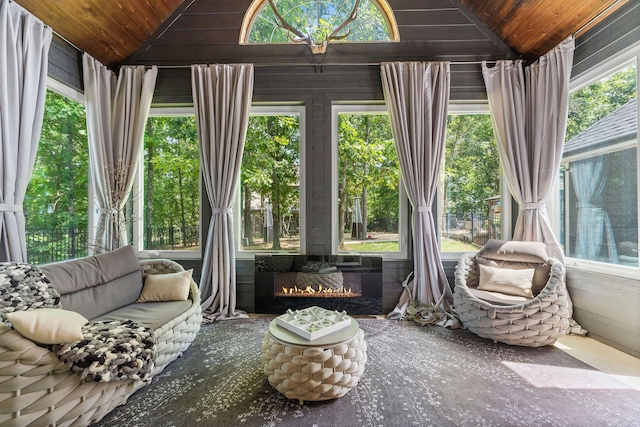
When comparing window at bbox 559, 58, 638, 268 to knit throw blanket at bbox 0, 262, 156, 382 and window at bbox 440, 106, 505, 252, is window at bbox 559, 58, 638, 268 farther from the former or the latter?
knit throw blanket at bbox 0, 262, 156, 382

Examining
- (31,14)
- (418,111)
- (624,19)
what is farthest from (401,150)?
(31,14)

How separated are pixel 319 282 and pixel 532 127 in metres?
2.96

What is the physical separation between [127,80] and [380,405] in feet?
13.5

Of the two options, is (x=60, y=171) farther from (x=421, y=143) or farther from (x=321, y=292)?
(x=421, y=143)

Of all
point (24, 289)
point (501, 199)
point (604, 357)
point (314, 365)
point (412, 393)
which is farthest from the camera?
point (501, 199)

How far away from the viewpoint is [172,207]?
3.59m

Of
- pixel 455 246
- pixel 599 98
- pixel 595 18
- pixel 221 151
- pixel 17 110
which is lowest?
pixel 455 246

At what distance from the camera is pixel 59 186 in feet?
9.77

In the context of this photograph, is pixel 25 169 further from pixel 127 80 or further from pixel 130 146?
pixel 127 80

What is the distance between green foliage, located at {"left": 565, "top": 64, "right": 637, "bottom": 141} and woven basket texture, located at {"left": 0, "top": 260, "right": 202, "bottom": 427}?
4.42 meters

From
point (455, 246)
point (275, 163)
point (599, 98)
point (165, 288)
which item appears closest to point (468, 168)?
point (455, 246)

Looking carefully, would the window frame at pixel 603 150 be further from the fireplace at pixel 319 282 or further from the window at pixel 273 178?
the window at pixel 273 178

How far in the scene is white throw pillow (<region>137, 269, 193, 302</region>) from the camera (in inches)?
97.3

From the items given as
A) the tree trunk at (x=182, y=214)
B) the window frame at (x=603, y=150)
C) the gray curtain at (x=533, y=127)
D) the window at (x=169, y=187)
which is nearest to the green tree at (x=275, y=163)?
the window at (x=169, y=187)
